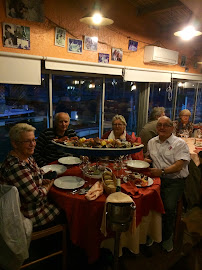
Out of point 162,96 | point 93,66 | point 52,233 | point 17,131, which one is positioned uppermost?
point 93,66

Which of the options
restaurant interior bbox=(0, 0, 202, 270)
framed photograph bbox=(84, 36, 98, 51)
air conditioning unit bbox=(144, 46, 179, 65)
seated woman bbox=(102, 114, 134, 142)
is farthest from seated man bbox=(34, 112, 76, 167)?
air conditioning unit bbox=(144, 46, 179, 65)

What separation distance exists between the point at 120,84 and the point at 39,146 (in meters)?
2.39

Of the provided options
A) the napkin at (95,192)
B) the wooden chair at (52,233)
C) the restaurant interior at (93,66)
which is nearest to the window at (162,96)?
the restaurant interior at (93,66)

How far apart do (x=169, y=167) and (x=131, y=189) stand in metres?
0.65

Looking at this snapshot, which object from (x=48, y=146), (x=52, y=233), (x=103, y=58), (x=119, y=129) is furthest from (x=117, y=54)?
(x=52, y=233)

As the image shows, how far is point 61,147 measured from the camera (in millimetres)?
2076

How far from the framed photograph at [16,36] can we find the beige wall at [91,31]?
0.05m

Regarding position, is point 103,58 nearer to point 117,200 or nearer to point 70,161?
point 70,161

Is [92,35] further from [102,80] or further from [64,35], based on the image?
[102,80]

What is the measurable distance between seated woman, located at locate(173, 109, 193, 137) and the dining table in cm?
248

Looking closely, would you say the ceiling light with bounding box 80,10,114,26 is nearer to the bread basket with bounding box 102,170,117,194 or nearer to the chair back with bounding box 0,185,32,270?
the bread basket with bounding box 102,170,117,194

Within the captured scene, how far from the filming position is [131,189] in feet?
6.14

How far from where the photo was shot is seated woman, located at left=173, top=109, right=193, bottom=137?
13.9ft

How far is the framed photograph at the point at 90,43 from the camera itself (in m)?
3.36
